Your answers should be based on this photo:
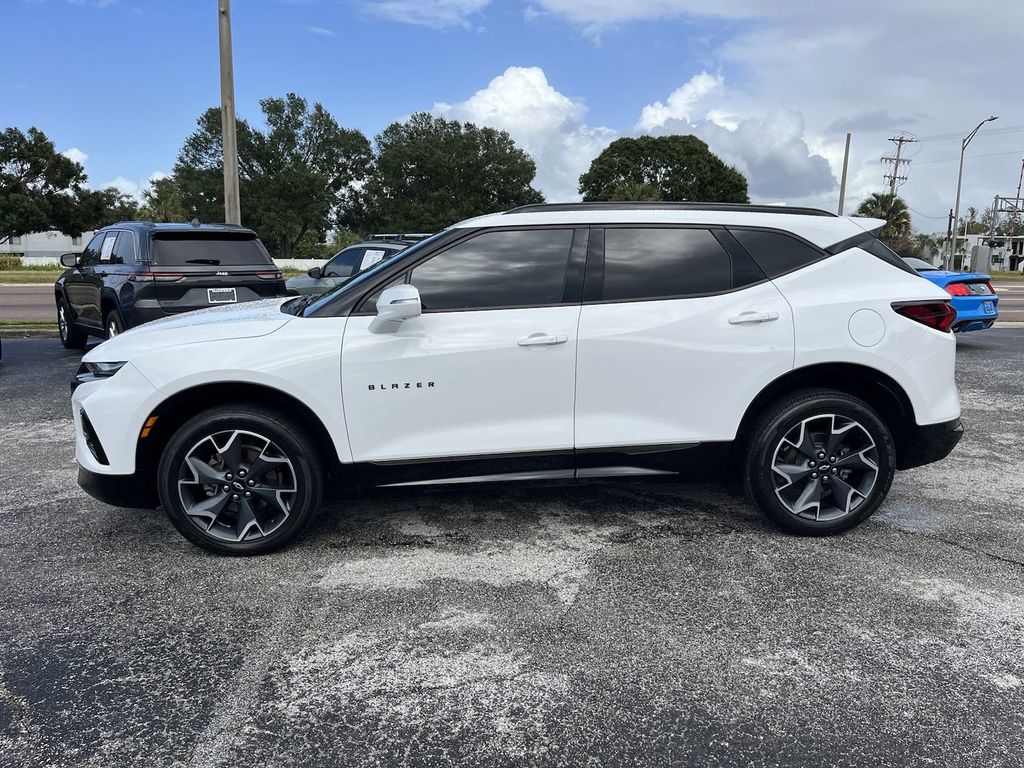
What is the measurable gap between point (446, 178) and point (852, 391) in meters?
56.2

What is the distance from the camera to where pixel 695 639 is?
292cm

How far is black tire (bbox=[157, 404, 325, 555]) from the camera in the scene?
352cm

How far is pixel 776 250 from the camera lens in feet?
12.7

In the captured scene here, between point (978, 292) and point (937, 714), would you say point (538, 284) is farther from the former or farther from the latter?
point (978, 292)

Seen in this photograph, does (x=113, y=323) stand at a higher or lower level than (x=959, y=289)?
lower

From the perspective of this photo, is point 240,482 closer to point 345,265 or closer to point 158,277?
point 158,277

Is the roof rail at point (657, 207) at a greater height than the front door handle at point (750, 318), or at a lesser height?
greater

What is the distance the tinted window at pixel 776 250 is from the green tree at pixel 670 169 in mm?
56958

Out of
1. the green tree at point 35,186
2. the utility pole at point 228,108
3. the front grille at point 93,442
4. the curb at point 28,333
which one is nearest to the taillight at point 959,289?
the utility pole at point 228,108

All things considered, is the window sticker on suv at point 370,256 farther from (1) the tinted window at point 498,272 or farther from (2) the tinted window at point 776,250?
(2) the tinted window at point 776,250

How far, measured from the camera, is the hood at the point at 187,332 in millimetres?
3580

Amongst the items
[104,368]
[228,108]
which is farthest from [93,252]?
[104,368]

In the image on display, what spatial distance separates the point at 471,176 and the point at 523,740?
58571mm

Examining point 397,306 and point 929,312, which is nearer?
point 397,306
